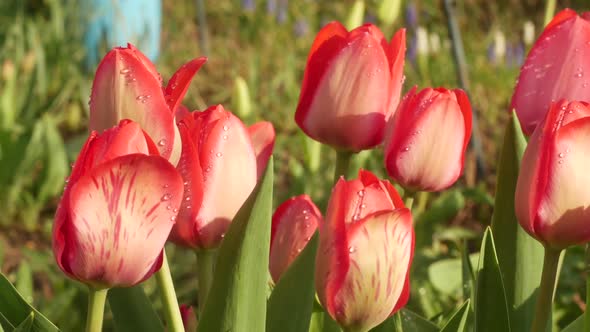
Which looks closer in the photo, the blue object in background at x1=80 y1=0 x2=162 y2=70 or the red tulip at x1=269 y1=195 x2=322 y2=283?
the red tulip at x1=269 y1=195 x2=322 y2=283

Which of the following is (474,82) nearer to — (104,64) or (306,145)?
(306,145)

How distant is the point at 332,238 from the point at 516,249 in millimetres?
279

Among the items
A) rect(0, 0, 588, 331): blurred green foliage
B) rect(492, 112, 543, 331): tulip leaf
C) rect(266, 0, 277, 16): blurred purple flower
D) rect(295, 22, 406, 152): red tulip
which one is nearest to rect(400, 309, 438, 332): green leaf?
rect(492, 112, 543, 331): tulip leaf

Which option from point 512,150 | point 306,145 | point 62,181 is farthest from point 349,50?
point 62,181

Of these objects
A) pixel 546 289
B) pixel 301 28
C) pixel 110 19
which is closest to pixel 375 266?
pixel 546 289

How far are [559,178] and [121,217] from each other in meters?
0.30

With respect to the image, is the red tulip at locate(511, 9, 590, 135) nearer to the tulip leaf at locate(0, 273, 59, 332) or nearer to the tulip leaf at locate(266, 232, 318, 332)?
the tulip leaf at locate(266, 232, 318, 332)

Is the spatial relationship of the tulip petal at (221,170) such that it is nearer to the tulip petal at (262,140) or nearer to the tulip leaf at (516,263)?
the tulip petal at (262,140)

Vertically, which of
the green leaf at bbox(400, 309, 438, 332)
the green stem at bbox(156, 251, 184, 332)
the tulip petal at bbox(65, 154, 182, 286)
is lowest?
the green leaf at bbox(400, 309, 438, 332)

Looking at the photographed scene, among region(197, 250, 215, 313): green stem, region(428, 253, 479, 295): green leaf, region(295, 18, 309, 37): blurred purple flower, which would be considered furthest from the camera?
region(295, 18, 309, 37): blurred purple flower

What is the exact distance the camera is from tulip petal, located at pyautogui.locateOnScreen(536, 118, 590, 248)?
72 cm

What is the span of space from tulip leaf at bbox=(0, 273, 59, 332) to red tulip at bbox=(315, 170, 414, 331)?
212 millimetres

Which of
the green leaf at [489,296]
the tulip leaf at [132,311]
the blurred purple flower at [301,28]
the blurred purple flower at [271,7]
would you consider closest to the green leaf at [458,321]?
the green leaf at [489,296]

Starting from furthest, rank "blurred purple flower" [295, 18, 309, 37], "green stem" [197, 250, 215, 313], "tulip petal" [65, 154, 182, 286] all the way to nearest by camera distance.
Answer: "blurred purple flower" [295, 18, 309, 37] < "green stem" [197, 250, 215, 313] < "tulip petal" [65, 154, 182, 286]
